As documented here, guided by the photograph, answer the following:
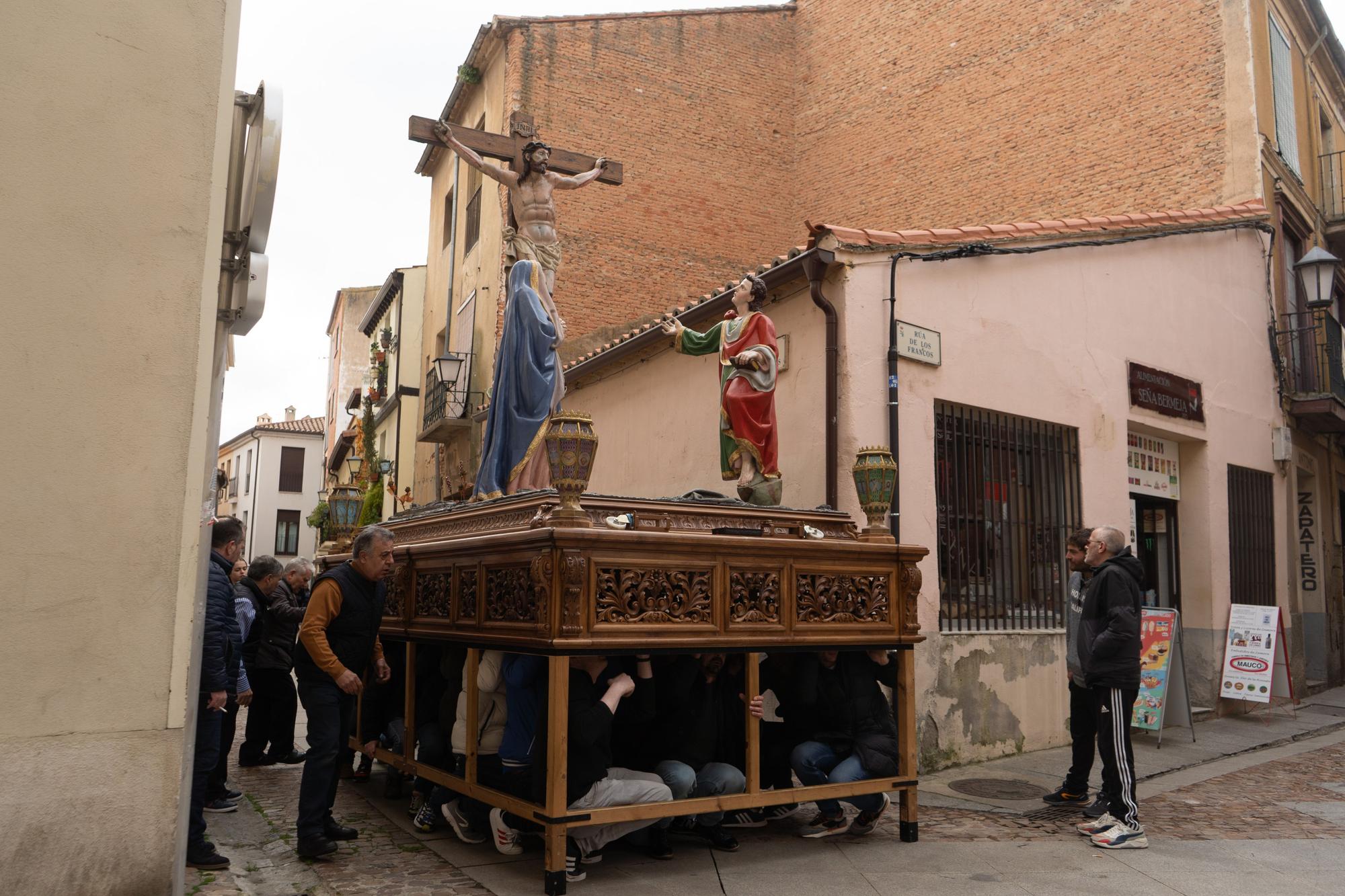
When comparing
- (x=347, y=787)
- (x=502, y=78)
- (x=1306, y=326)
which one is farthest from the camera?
(x=502, y=78)

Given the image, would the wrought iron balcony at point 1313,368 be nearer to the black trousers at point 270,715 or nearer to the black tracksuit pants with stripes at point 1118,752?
the black tracksuit pants with stripes at point 1118,752

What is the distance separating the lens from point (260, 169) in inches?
174

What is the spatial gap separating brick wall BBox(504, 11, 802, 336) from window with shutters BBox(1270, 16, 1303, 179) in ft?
23.4

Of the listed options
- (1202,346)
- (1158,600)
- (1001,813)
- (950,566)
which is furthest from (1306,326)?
(1001,813)

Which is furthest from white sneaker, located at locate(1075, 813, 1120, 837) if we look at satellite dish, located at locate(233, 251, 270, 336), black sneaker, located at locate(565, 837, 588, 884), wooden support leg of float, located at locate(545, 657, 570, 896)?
satellite dish, located at locate(233, 251, 270, 336)

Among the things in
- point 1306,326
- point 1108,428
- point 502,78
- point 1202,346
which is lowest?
point 1108,428

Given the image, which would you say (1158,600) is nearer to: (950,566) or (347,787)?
(950,566)

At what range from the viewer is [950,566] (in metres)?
8.59

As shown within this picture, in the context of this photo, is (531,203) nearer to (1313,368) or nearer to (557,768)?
(557,768)

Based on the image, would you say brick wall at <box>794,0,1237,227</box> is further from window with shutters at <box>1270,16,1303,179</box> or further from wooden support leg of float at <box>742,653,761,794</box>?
wooden support leg of float at <box>742,653,761,794</box>

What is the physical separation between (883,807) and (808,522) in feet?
5.61

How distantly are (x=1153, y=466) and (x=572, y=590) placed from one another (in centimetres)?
850

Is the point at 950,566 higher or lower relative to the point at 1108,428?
lower

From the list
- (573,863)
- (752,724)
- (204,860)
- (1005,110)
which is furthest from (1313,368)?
(204,860)
